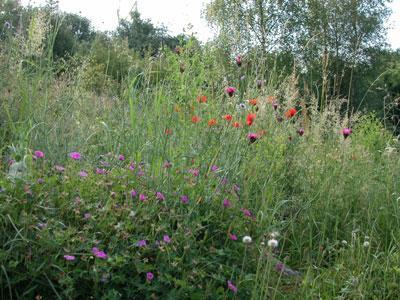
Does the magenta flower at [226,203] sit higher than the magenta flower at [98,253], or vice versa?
the magenta flower at [226,203]

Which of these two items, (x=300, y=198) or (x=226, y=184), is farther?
(x=300, y=198)

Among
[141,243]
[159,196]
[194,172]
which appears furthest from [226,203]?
[141,243]

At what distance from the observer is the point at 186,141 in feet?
9.25

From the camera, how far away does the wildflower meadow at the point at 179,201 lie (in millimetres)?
1601

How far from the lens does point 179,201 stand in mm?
2119

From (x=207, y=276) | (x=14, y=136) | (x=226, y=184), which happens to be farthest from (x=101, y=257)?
(x=14, y=136)

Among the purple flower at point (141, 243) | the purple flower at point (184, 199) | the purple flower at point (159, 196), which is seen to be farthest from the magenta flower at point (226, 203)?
the purple flower at point (141, 243)

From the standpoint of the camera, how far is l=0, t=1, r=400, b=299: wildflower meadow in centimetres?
160

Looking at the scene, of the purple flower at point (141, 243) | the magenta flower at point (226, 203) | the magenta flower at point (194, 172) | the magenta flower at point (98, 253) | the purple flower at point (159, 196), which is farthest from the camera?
the magenta flower at point (194, 172)

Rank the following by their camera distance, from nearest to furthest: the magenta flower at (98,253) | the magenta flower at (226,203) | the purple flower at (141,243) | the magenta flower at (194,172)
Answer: the magenta flower at (98,253)
the purple flower at (141,243)
the magenta flower at (226,203)
the magenta flower at (194,172)

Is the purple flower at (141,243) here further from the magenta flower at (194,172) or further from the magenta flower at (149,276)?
the magenta flower at (194,172)

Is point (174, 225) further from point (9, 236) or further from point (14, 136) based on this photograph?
point (14, 136)

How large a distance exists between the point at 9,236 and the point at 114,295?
0.41m

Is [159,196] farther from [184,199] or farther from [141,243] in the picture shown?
[141,243]
